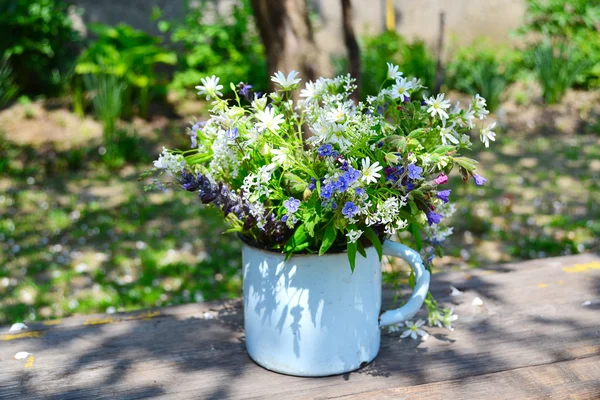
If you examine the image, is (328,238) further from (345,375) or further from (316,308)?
(345,375)

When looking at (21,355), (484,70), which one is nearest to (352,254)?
(21,355)

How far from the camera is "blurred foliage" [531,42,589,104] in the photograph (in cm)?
666

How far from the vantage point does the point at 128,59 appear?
600 cm

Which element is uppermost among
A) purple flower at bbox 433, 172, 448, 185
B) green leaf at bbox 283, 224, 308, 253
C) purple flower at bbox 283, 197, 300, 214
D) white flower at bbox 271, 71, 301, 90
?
white flower at bbox 271, 71, 301, 90

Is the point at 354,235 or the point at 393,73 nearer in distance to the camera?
the point at 354,235

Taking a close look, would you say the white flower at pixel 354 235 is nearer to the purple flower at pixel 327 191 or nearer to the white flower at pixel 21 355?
the purple flower at pixel 327 191

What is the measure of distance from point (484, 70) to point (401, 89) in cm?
554

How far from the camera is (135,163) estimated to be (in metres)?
5.58

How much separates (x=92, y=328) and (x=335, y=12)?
19.8ft

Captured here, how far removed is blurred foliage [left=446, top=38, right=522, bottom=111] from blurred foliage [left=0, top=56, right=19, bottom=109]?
4266 millimetres

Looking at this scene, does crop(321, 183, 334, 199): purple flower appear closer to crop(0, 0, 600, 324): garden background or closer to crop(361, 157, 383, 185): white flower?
crop(361, 157, 383, 185): white flower

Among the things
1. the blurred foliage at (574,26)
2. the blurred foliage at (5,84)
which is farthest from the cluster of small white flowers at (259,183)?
the blurred foliage at (574,26)

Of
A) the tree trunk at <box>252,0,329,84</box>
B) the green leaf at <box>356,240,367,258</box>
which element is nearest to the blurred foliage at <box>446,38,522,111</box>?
the tree trunk at <box>252,0,329,84</box>

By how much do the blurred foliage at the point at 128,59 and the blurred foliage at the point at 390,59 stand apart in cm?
188
